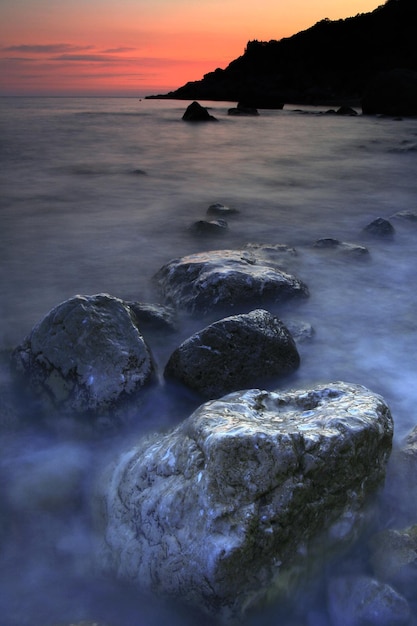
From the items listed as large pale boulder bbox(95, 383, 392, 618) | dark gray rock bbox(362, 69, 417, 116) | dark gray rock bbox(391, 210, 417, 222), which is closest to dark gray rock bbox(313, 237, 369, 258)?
dark gray rock bbox(391, 210, 417, 222)

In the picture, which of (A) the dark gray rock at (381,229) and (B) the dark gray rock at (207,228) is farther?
(B) the dark gray rock at (207,228)

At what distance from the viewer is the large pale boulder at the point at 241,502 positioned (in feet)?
6.34

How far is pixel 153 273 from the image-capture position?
554cm

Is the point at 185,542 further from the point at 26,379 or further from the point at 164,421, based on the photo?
the point at 26,379

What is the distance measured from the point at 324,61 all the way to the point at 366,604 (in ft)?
275

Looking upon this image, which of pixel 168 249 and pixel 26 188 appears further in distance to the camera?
pixel 26 188

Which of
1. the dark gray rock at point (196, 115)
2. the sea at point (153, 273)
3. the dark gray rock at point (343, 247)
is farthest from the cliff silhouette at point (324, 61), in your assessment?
the dark gray rock at point (343, 247)

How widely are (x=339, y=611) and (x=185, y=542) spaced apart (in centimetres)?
65

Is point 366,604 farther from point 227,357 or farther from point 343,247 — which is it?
point 343,247

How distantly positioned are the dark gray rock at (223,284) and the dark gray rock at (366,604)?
253 centimetres

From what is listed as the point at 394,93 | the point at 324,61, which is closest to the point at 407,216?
the point at 394,93

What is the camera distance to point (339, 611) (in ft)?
6.63

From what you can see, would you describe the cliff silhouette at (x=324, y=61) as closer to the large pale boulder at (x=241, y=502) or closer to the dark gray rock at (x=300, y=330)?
the dark gray rock at (x=300, y=330)

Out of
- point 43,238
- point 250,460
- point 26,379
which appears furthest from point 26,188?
point 250,460
